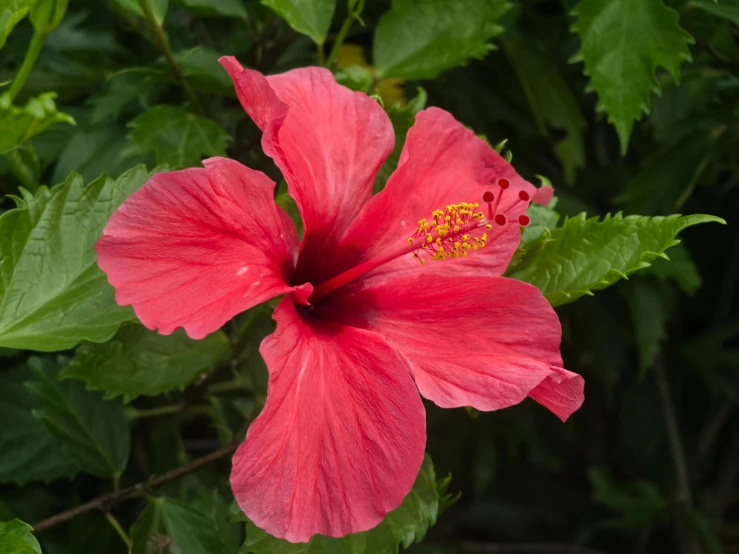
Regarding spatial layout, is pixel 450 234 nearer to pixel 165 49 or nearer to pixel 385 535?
pixel 385 535

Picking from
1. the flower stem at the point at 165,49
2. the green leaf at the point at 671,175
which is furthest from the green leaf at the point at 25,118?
the green leaf at the point at 671,175

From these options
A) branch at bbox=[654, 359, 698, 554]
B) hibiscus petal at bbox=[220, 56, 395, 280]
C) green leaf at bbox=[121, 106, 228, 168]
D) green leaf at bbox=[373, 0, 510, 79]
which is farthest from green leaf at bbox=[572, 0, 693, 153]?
branch at bbox=[654, 359, 698, 554]

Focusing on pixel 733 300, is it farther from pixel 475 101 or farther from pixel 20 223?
pixel 20 223

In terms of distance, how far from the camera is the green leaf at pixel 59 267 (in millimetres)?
832

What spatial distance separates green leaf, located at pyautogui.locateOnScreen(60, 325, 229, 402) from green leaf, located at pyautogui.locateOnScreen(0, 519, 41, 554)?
7.7 inches

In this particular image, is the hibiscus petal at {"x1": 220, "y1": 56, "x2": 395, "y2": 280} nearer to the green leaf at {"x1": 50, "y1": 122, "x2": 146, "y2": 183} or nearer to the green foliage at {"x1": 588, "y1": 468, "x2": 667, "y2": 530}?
the green leaf at {"x1": 50, "y1": 122, "x2": 146, "y2": 183}

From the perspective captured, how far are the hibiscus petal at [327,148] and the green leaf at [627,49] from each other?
416 millimetres

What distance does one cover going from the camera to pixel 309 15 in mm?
1101

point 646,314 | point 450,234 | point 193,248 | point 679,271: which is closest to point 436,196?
point 450,234

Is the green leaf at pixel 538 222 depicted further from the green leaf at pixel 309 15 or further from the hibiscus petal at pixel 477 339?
the green leaf at pixel 309 15

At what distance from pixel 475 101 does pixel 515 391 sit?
2.95 feet

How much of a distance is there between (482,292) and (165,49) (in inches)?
21.4

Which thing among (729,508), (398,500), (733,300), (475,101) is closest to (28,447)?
(398,500)

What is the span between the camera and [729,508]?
2289mm
